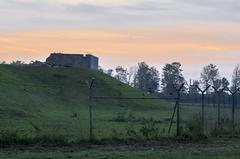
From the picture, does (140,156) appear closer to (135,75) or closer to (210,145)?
(210,145)

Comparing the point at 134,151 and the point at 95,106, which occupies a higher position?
the point at 95,106

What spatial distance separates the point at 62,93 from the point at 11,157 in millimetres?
54579

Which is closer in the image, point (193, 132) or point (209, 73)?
point (193, 132)

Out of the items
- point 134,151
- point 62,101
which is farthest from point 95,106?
point 134,151

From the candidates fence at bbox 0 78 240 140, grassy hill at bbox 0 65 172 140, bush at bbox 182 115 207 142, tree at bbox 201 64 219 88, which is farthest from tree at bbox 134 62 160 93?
bush at bbox 182 115 207 142

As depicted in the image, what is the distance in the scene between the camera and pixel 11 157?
1788cm

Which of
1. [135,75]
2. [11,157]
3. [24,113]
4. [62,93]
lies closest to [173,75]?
[135,75]

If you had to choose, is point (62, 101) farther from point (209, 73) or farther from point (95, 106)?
point (209, 73)

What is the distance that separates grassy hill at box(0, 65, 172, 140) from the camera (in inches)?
1704

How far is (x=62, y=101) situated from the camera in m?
66.6

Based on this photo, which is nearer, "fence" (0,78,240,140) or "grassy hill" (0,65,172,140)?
"fence" (0,78,240,140)

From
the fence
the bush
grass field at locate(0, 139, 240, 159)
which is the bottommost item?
grass field at locate(0, 139, 240, 159)

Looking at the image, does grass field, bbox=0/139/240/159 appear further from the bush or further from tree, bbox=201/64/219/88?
tree, bbox=201/64/219/88

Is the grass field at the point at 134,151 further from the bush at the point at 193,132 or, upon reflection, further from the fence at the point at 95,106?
the fence at the point at 95,106
